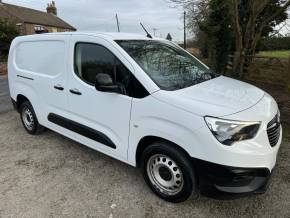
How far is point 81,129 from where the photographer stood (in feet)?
13.1

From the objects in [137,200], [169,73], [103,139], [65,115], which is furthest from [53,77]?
[137,200]

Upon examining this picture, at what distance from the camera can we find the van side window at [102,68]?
322 centimetres

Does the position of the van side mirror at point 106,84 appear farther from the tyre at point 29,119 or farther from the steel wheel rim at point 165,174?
the tyre at point 29,119

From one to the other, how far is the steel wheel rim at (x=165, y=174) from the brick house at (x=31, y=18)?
3423cm

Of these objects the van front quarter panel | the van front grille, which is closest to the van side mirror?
the van front quarter panel

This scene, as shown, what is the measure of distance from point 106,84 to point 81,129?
41.0 inches

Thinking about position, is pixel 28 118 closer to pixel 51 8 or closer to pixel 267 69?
pixel 267 69

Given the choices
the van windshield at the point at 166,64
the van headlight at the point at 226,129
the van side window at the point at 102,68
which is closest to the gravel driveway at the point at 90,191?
the van headlight at the point at 226,129

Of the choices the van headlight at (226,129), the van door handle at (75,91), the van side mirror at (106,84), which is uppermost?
the van side mirror at (106,84)

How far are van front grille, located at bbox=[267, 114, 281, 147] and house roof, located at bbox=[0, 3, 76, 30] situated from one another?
4074 centimetres

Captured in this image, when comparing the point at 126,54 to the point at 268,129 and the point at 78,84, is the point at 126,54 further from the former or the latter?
the point at 268,129

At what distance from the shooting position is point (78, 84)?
3848mm

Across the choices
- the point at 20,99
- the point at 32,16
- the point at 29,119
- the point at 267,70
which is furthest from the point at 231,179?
the point at 32,16

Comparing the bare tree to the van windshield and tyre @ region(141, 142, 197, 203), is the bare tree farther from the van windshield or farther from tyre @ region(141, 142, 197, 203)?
tyre @ region(141, 142, 197, 203)
